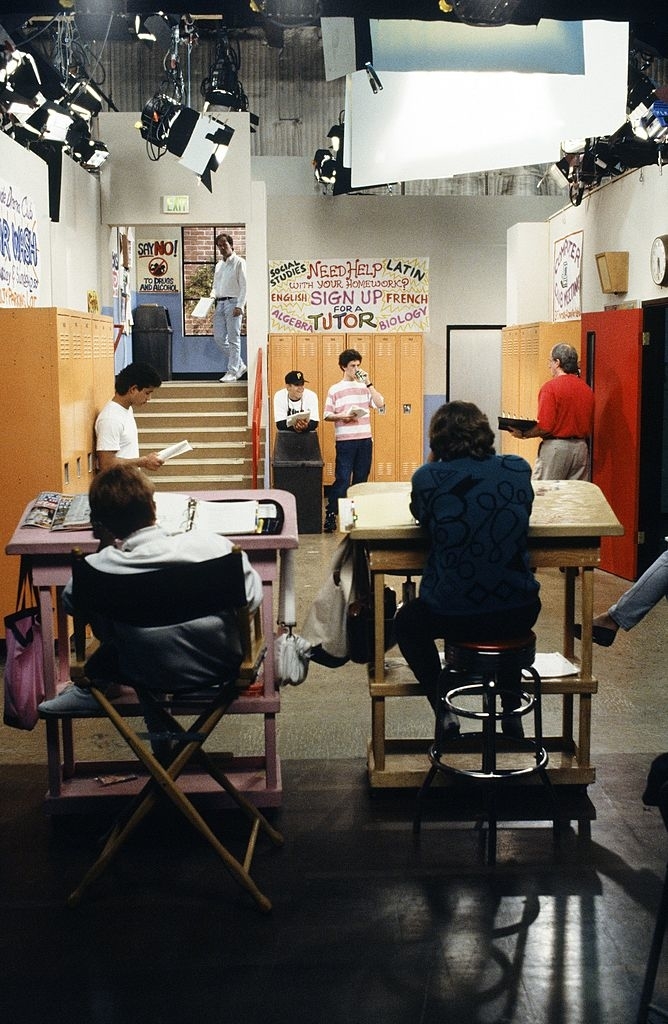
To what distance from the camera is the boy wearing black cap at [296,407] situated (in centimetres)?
995

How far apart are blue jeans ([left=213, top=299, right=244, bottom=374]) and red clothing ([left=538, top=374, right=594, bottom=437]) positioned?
17.0ft

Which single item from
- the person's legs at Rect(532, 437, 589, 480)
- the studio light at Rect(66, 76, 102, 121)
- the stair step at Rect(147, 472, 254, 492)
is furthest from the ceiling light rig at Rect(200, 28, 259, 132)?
the person's legs at Rect(532, 437, 589, 480)

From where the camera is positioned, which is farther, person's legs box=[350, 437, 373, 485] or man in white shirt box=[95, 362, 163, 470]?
person's legs box=[350, 437, 373, 485]

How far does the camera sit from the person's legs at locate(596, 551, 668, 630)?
361cm

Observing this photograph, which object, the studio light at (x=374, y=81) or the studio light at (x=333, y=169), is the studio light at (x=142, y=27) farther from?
the studio light at (x=374, y=81)

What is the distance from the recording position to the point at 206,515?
3709mm

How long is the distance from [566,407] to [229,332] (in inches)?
219

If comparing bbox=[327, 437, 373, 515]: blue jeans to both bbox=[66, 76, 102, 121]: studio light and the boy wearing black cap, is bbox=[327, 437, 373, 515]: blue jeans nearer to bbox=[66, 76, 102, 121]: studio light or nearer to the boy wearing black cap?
the boy wearing black cap

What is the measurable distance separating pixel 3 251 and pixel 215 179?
3.77 metres

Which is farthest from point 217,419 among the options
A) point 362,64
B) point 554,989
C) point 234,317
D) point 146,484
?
point 554,989

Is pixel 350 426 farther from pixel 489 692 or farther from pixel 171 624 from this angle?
pixel 171 624

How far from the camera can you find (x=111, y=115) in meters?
10.3

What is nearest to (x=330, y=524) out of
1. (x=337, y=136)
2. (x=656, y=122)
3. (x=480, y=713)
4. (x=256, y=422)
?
(x=256, y=422)

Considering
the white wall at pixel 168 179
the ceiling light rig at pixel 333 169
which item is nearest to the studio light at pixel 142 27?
the white wall at pixel 168 179
